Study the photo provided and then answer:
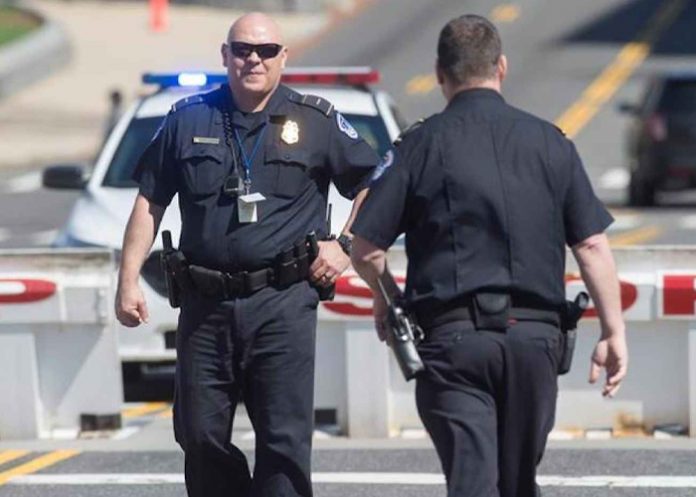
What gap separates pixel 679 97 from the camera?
887 inches

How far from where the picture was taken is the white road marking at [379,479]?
27.5 ft

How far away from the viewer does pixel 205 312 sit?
675 centimetres

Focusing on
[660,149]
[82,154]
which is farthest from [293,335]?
[82,154]

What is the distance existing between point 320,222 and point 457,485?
142cm

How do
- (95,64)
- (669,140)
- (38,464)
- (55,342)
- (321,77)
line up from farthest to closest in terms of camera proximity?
(95,64)
(669,140)
(321,77)
(55,342)
(38,464)

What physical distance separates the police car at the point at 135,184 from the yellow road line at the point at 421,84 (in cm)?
2273

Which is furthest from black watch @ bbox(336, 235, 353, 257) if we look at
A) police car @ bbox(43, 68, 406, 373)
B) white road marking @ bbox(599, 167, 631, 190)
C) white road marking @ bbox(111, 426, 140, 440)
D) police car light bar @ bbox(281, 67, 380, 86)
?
A: white road marking @ bbox(599, 167, 631, 190)

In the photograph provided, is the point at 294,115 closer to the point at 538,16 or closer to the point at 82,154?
the point at 82,154

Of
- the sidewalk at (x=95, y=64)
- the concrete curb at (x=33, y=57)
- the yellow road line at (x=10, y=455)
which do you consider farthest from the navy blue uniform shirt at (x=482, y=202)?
the concrete curb at (x=33, y=57)

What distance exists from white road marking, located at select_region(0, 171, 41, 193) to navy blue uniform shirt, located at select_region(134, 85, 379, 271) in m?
19.4

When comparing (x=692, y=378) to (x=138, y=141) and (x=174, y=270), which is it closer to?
(x=174, y=270)

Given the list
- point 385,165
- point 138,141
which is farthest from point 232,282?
point 138,141

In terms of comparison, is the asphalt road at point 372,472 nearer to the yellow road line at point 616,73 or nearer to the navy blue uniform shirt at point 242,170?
the navy blue uniform shirt at point 242,170

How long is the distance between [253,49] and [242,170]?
1.33 feet
